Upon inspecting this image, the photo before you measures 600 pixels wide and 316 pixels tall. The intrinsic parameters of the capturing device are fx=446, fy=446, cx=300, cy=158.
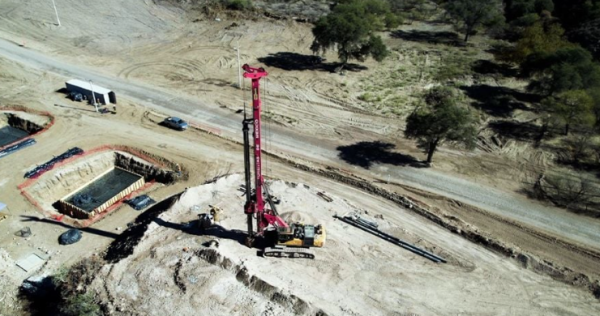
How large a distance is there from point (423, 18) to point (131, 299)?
259 ft

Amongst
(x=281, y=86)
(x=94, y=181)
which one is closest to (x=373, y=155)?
(x=281, y=86)

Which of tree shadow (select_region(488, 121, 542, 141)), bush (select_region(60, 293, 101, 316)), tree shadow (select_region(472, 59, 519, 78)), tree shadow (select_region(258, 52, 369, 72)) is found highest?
tree shadow (select_region(472, 59, 519, 78))

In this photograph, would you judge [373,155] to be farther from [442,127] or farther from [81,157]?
[81,157]

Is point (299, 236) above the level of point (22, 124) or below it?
below

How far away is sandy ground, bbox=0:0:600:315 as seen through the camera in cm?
3188

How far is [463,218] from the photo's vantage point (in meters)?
39.9

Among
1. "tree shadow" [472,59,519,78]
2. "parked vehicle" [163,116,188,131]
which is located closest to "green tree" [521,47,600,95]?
"tree shadow" [472,59,519,78]

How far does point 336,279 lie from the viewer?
32.2 metres

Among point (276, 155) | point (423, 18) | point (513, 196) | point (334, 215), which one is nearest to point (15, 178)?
point (276, 155)

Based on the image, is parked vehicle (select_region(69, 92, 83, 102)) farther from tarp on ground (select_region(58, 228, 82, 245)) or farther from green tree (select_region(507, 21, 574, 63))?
green tree (select_region(507, 21, 574, 63))

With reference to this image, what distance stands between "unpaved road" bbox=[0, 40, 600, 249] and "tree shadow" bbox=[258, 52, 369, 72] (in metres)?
15.7

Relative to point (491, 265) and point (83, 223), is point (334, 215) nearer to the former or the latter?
point (491, 265)

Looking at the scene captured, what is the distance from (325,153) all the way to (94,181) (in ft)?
79.5

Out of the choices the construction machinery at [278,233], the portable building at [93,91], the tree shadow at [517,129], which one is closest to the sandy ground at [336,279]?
the construction machinery at [278,233]
